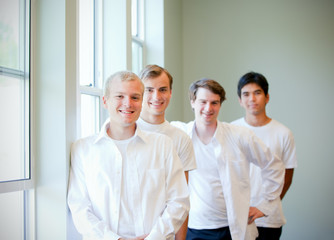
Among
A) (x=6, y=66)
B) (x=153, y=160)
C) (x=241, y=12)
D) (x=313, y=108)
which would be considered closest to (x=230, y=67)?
(x=241, y=12)

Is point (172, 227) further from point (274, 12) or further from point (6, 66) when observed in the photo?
point (274, 12)

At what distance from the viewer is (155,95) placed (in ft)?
6.57

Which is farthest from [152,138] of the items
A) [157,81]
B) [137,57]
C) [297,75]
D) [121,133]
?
[297,75]

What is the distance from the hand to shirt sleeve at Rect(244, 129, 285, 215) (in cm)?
3

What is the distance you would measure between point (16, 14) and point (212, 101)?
1255mm

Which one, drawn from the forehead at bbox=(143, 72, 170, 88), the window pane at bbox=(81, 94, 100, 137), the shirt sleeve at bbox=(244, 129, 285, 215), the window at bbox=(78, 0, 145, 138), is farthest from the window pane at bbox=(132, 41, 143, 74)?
the shirt sleeve at bbox=(244, 129, 285, 215)

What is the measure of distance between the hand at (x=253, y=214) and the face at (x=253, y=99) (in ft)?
2.58

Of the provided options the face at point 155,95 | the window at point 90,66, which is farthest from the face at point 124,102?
the window at point 90,66

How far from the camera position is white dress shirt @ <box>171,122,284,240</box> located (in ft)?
7.22

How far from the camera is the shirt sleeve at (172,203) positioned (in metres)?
1.56

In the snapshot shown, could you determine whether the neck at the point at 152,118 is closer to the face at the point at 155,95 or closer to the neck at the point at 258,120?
the face at the point at 155,95

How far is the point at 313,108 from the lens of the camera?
3.67m

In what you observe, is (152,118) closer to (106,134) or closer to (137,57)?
(106,134)

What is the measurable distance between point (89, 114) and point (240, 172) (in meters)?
1.09
